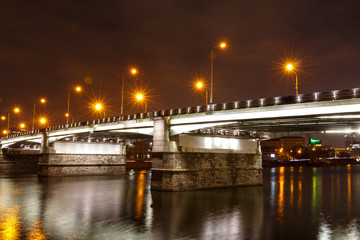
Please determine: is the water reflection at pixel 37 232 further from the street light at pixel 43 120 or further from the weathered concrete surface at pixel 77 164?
the street light at pixel 43 120

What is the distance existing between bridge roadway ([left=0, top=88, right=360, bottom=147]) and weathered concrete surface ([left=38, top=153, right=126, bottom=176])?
1413 centimetres

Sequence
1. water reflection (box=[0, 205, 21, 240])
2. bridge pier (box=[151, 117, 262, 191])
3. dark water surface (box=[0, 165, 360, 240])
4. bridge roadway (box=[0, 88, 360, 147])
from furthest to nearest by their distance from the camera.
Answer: bridge pier (box=[151, 117, 262, 191])
bridge roadway (box=[0, 88, 360, 147])
dark water surface (box=[0, 165, 360, 240])
water reflection (box=[0, 205, 21, 240])

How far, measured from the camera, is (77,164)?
5975cm

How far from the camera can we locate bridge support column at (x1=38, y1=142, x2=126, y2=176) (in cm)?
5800

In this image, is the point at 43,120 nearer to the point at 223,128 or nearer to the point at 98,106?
the point at 98,106

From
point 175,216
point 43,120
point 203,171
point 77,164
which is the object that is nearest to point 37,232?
point 175,216

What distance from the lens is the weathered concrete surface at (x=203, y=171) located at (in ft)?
111

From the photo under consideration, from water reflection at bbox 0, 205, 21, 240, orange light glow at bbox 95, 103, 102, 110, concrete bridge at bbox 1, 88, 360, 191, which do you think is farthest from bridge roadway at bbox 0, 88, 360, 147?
water reflection at bbox 0, 205, 21, 240

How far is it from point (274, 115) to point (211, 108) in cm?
682

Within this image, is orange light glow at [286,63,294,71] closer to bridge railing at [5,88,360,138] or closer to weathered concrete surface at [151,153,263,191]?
bridge railing at [5,88,360,138]

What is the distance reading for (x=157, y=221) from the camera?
2056 cm

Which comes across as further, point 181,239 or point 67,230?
point 67,230

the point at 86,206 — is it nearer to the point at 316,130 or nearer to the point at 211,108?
the point at 211,108

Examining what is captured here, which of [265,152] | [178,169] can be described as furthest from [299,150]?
[178,169]
